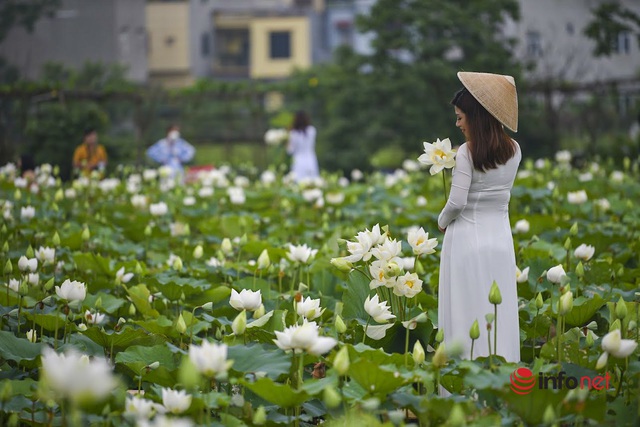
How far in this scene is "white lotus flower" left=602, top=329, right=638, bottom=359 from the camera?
2500 millimetres

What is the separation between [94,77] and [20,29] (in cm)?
301

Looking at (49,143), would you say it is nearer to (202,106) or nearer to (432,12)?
(202,106)

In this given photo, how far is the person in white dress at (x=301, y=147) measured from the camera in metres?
11.3

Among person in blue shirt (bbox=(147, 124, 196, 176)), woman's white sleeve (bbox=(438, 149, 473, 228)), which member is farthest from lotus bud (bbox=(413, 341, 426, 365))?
person in blue shirt (bbox=(147, 124, 196, 176))

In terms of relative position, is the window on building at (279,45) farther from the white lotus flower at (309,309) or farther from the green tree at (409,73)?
the white lotus flower at (309,309)

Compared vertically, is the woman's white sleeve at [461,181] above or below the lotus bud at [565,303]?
above

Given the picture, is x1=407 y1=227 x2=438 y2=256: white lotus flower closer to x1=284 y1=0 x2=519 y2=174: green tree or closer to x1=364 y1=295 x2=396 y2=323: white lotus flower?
x1=364 y1=295 x2=396 y2=323: white lotus flower

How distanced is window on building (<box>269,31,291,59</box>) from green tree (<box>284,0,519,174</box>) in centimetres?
1837

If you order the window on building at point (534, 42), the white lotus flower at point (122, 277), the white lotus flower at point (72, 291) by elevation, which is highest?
the white lotus flower at point (72, 291)

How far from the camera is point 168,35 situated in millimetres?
30625

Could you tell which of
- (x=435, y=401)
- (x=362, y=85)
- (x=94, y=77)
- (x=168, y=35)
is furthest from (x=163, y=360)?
(x=168, y=35)

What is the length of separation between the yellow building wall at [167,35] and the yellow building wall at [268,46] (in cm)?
401

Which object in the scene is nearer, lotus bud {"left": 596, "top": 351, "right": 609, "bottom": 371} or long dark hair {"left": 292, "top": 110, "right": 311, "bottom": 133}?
lotus bud {"left": 596, "top": 351, "right": 609, "bottom": 371}

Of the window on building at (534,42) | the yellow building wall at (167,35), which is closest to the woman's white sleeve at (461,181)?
the window on building at (534,42)
